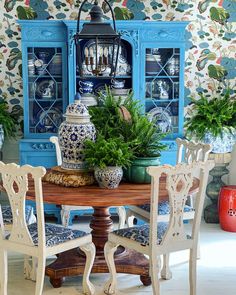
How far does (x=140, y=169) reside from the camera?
3.32 metres

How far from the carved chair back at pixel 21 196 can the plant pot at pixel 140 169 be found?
699mm

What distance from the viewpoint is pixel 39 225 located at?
2.92 m

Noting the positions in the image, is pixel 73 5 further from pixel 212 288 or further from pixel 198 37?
pixel 212 288

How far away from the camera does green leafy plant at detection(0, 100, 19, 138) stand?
4.98 m

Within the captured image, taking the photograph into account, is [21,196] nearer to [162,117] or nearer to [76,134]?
[76,134]

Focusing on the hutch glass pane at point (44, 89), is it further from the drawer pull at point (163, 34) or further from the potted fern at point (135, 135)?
the potted fern at point (135, 135)

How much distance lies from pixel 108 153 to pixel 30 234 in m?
0.66

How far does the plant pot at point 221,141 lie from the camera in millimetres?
4848

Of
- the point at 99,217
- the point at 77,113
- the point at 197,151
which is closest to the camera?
the point at 77,113

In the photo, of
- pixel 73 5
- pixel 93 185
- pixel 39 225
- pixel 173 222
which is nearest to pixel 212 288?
pixel 173 222

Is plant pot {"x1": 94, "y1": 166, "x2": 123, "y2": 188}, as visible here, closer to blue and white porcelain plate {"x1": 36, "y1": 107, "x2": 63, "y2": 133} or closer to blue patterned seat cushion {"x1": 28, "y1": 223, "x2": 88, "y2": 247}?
blue patterned seat cushion {"x1": 28, "y1": 223, "x2": 88, "y2": 247}

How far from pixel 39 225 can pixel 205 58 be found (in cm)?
300

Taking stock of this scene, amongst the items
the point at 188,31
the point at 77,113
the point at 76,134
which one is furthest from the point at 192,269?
the point at 188,31

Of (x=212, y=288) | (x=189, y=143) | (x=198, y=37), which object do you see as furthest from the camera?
(x=198, y=37)
